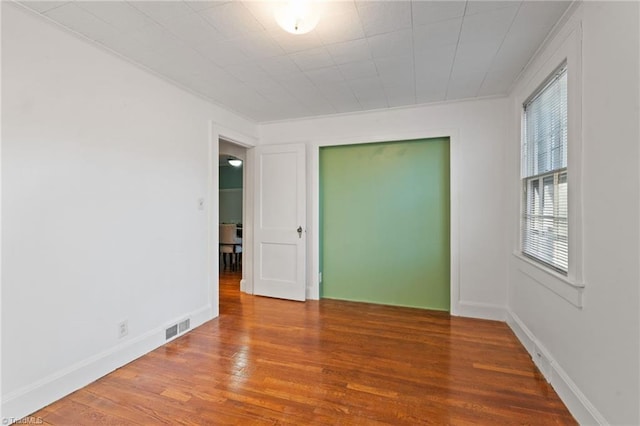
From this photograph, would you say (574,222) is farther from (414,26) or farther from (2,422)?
(2,422)

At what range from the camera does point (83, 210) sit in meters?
2.09

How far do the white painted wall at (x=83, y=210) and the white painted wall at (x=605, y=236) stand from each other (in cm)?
305

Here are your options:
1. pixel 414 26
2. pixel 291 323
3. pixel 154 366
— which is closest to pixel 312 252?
pixel 291 323

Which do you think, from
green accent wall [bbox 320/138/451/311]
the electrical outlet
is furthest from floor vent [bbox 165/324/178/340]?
green accent wall [bbox 320/138/451/311]

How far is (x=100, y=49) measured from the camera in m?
2.19

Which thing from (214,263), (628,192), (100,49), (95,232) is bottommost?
(214,263)

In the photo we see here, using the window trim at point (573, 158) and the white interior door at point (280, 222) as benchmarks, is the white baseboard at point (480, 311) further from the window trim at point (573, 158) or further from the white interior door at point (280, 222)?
the white interior door at point (280, 222)

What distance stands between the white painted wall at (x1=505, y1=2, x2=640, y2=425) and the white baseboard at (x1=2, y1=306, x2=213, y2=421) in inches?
119

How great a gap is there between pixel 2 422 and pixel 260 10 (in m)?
2.75

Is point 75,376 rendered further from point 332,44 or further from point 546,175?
point 546,175

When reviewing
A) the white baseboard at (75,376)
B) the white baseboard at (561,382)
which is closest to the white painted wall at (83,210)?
the white baseboard at (75,376)

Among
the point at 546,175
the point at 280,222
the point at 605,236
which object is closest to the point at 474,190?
the point at 546,175

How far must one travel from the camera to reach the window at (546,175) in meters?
2.06

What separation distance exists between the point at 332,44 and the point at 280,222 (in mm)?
2365
